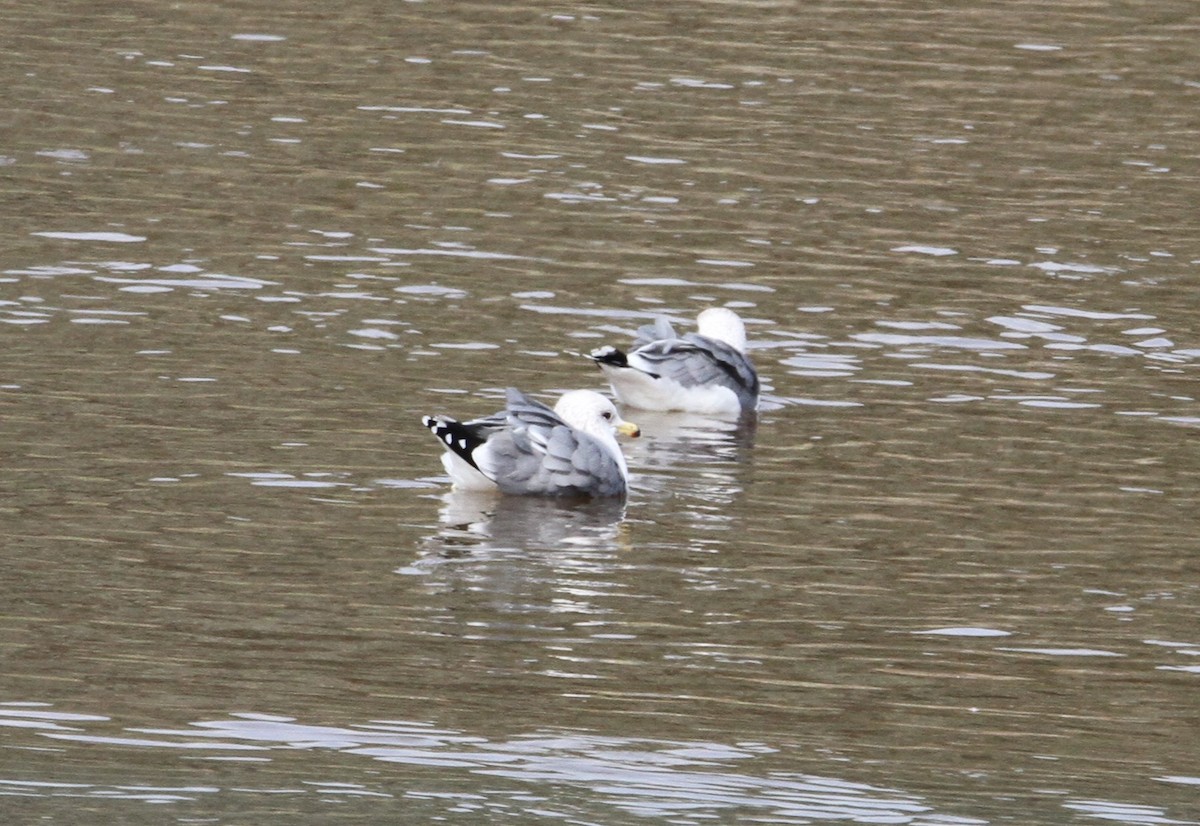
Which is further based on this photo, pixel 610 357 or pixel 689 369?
pixel 689 369

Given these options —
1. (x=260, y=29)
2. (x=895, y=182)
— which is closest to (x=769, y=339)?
(x=895, y=182)

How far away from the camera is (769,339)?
1747 centimetres

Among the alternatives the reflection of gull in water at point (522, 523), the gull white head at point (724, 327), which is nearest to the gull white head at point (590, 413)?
the reflection of gull in water at point (522, 523)

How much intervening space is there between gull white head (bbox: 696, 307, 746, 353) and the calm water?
521 mm

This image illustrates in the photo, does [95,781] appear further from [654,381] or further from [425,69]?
[425,69]

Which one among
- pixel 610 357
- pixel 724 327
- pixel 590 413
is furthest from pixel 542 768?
pixel 724 327

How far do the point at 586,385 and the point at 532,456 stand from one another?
7.64ft

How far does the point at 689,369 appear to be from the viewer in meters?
16.0

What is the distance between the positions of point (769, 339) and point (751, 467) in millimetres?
3100

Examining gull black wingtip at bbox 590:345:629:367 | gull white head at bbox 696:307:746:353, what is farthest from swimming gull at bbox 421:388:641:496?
gull white head at bbox 696:307:746:353

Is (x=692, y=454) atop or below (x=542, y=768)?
below

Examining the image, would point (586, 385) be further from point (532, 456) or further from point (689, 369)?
point (532, 456)

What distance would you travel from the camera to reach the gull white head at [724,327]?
639 inches

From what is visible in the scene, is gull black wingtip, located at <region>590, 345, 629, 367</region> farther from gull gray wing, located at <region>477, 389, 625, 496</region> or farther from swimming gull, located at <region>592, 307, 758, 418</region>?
gull gray wing, located at <region>477, 389, 625, 496</region>
